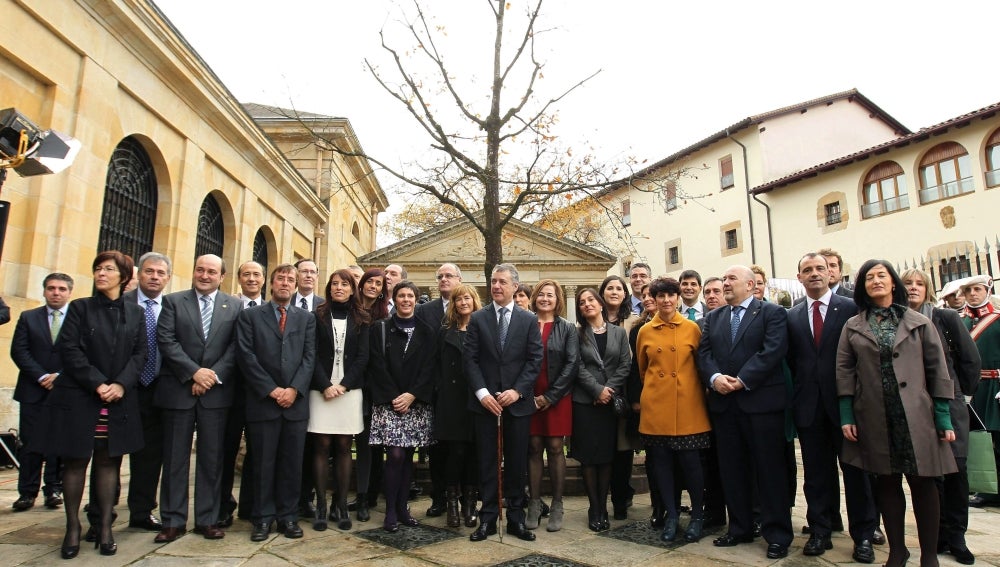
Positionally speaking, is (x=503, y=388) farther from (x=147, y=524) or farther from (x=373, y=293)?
(x=147, y=524)

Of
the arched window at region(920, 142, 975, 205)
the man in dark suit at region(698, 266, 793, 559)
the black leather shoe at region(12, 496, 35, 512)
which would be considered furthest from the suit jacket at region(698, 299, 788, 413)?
the arched window at region(920, 142, 975, 205)

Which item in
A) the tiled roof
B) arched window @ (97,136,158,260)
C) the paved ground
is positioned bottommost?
the paved ground

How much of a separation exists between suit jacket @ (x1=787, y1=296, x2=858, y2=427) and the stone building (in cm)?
901

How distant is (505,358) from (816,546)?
8.65 ft

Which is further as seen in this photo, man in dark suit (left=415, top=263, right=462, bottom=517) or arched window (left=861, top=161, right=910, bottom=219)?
arched window (left=861, top=161, right=910, bottom=219)

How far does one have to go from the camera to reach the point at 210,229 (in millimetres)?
13336

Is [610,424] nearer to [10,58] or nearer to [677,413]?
[677,413]

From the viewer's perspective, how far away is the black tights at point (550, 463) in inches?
190

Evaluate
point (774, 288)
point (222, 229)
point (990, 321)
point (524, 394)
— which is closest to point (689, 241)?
point (774, 288)

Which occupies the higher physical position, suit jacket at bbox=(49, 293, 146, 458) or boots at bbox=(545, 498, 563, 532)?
suit jacket at bbox=(49, 293, 146, 458)

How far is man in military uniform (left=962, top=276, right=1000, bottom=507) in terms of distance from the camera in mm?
5500

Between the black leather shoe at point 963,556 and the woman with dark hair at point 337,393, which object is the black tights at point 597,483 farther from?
the black leather shoe at point 963,556

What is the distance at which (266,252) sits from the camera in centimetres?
1677

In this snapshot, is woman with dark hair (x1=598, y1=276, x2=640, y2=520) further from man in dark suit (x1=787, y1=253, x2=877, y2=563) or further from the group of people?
man in dark suit (x1=787, y1=253, x2=877, y2=563)
